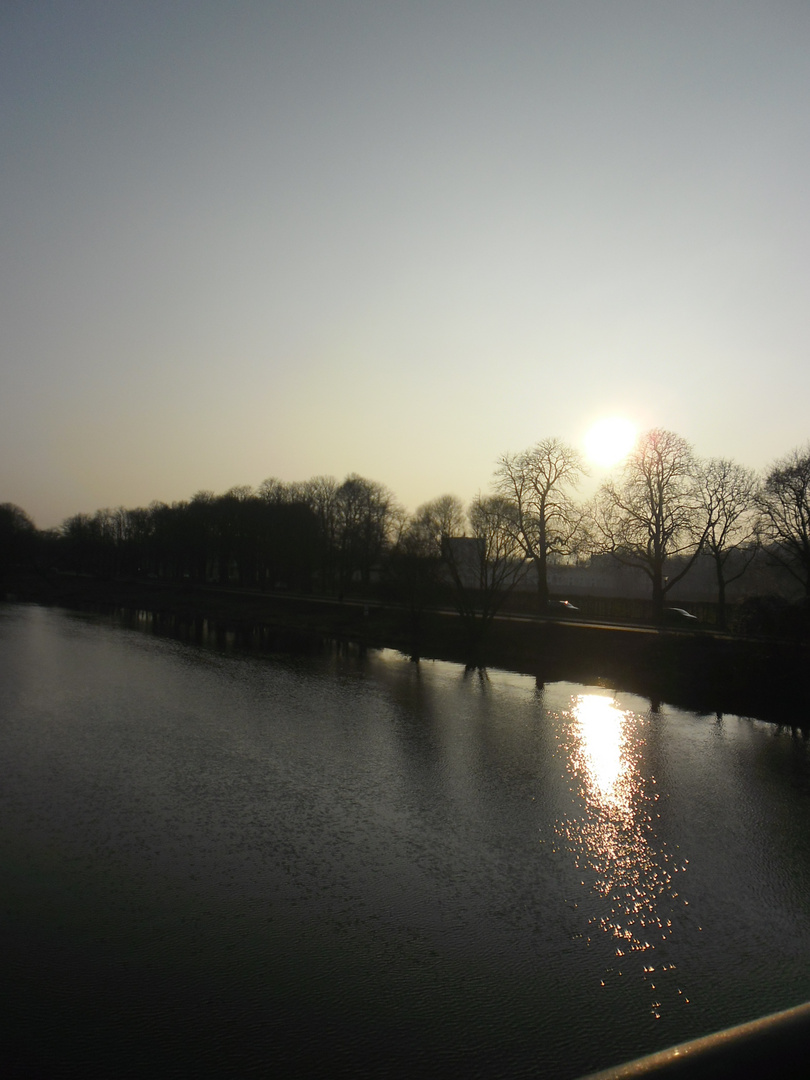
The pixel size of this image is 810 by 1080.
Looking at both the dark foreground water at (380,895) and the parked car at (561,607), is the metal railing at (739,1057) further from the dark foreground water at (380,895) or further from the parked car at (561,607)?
the parked car at (561,607)

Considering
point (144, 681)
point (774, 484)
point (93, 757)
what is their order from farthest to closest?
point (774, 484)
point (144, 681)
point (93, 757)

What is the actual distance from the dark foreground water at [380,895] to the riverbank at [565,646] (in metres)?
8.59

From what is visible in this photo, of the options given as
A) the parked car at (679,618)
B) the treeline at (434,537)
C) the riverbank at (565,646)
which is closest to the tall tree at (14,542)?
the treeline at (434,537)

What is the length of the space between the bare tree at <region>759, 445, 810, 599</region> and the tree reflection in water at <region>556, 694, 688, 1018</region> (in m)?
27.7

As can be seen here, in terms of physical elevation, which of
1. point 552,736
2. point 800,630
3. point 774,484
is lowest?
point 552,736

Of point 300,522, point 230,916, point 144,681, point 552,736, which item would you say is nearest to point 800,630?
point 552,736

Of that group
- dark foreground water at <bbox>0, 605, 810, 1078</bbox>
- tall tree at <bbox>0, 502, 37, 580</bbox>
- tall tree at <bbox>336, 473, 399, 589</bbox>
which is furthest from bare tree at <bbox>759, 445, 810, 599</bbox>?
tall tree at <bbox>0, 502, 37, 580</bbox>

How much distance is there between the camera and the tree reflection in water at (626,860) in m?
7.23

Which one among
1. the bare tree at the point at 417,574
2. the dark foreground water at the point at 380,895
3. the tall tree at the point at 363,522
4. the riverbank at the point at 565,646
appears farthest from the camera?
the tall tree at the point at 363,522

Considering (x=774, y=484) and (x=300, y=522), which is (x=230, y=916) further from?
(x=300, y=522)

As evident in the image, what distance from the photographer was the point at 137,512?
106 metres

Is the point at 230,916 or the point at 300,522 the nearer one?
the point at 230,916

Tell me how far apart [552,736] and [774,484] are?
29798mm

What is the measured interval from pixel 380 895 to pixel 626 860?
11.7 feet
